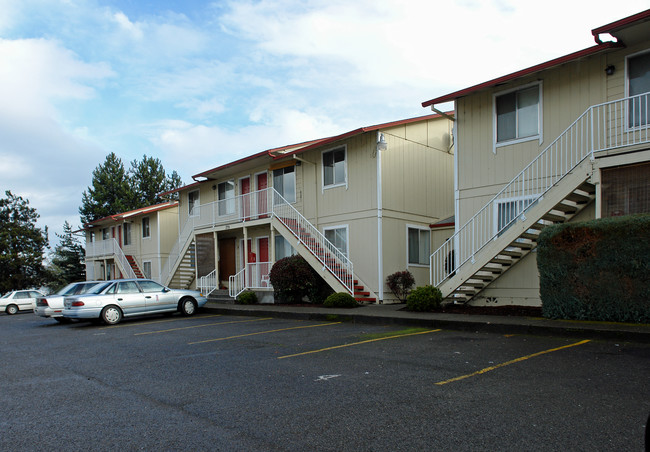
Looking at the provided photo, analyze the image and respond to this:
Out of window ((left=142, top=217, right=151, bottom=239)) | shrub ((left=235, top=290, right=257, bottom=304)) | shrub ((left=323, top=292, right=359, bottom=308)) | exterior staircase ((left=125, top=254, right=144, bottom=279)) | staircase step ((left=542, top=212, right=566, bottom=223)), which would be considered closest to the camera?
staircase step ((left=542, top=212, right=566, bottom=223))

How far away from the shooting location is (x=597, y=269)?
9.79 meters

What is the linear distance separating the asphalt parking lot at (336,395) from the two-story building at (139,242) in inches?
870

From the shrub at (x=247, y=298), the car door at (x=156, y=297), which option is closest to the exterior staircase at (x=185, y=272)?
the shrub at (x=247, y=298)

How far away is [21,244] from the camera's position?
4038 cm

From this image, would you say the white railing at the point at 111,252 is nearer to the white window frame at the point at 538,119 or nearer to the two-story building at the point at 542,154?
the two-story building at the point at 542,154

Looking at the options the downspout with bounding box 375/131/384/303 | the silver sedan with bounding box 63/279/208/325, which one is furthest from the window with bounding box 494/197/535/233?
the silver sedan with bounding box 63/279/208/325

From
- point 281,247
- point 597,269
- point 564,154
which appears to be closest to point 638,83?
point 564,154

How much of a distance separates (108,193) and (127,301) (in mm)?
40273

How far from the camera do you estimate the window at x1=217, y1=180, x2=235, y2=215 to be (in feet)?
77.7

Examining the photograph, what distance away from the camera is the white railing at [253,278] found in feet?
66.4

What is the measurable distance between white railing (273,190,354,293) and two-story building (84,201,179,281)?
14.3 metres

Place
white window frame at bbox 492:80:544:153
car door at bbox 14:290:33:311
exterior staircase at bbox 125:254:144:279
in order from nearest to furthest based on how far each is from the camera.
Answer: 1. white window frame at bbox 492:80:544:153
2. car door at bbox 14:290:33:311
3. exterior staircase at bbox 125:254:144:279

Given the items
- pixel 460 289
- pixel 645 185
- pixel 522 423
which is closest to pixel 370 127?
pixel 460 289

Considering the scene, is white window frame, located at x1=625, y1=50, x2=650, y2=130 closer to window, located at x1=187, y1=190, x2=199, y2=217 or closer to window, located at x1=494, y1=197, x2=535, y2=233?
window, located at x1=494, y1=197, x2=535, y2=233
